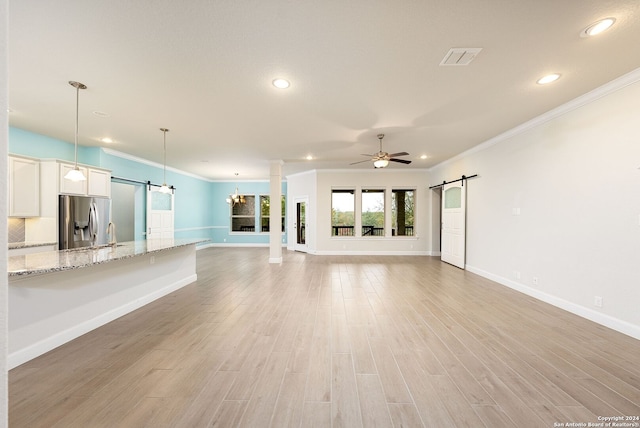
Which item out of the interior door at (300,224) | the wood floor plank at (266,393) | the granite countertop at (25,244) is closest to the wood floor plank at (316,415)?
the wood floor plank at (266,393)

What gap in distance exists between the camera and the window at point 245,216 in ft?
35.6

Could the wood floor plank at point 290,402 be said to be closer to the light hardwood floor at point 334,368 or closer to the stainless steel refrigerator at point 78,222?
the light hardwood floor at point 334,368

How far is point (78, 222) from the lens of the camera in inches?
181

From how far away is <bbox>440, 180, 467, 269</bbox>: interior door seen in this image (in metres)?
6.27

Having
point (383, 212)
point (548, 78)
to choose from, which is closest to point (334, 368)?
point (548, 78)

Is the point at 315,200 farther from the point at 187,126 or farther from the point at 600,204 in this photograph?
the point at 600,204

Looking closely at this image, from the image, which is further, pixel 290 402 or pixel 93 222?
pixel 93 222

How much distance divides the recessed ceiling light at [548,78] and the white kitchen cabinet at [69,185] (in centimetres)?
720

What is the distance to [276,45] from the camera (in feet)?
7.56

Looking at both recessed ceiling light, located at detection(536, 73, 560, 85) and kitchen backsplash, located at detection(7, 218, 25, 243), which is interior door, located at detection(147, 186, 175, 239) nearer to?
kitchen backsplash, located at detection(7, 218, 25, 243)

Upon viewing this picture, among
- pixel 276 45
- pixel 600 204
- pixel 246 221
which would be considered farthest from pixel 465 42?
pixel 246 221

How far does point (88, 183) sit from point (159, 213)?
2748 mm

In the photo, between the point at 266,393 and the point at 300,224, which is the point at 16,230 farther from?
the point at 300,224

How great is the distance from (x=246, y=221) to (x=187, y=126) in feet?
22.2
